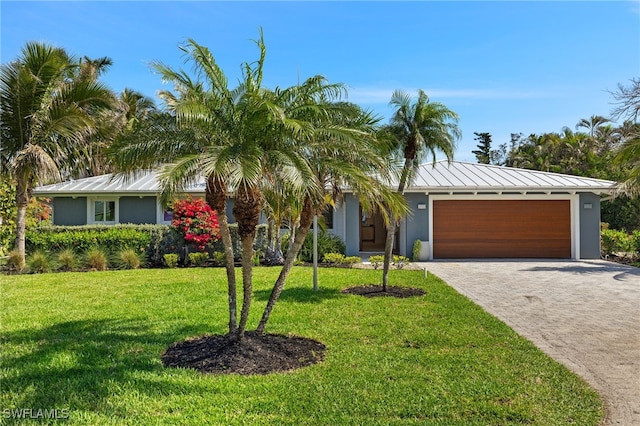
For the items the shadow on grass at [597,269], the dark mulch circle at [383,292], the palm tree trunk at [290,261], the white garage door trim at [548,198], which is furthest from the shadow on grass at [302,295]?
the white garage door trim at [548,198]

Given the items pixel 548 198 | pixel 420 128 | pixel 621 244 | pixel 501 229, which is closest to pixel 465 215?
pixel 501 229

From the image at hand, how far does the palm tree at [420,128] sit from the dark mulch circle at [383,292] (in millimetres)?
1556

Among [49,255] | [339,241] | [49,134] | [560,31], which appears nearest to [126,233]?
[49,255]

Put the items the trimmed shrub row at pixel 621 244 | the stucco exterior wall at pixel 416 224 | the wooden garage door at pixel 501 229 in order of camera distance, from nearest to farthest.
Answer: the stucco exterior wall at pixel 416 224 < the trimmed shrub row at pixel 621 244 < the wooden garage door at pixel 501 229

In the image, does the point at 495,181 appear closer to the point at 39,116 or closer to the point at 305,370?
the point at 305,370

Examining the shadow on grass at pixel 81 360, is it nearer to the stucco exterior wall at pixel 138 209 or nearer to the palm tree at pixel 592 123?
the stucco exterior wall at pixel 138 209

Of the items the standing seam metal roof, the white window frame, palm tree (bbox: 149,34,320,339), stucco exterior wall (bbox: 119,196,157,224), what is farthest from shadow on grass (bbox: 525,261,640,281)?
the white window frame

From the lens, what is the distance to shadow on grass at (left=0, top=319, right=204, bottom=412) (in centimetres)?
460

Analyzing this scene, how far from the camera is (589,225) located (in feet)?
58.9

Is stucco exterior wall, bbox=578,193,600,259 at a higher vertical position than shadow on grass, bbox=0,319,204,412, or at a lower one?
higher

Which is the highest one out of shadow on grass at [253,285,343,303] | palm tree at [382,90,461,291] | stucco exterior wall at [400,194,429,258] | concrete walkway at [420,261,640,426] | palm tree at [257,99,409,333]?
palm tree at [382,90,461,291]

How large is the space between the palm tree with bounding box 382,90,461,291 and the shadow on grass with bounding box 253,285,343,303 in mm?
2045

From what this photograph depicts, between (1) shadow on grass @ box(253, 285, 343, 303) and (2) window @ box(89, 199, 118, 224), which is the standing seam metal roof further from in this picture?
(1) shadow on grass @ box(253, 285, 343, 303)

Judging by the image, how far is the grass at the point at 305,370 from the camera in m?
4.26
